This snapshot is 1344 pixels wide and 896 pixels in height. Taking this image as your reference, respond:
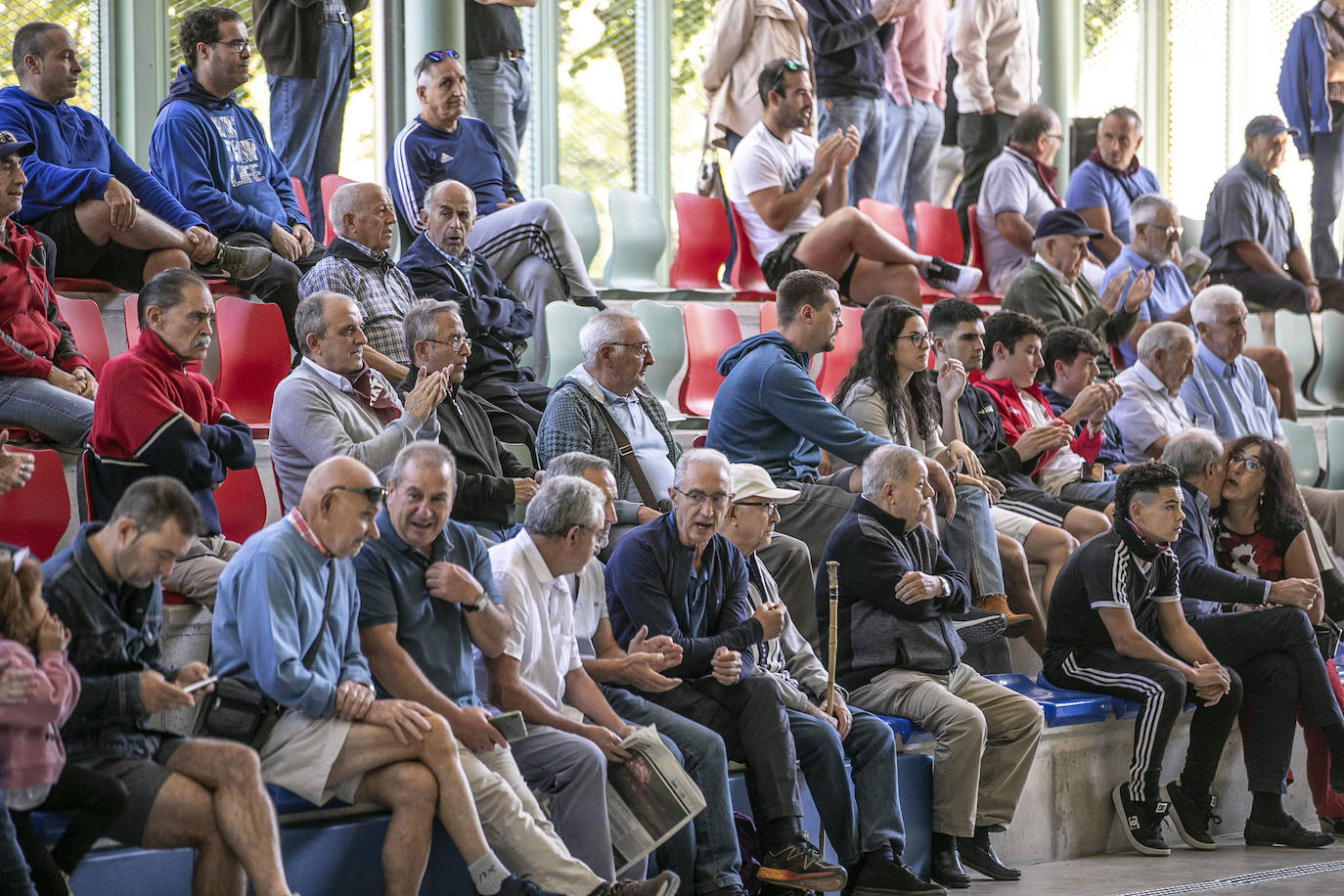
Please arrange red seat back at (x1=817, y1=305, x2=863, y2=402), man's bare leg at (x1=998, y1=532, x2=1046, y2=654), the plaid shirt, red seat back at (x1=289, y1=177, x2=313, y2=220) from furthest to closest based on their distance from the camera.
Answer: red seat back at (x1=817, y1=305, x2=863, y2=402)
red seat back at (x1=289, y1=177, x2=313, y2=220)
man's bare leg at (x1=998, y1=532, x2=1046, y2=654)
the plaid shirt

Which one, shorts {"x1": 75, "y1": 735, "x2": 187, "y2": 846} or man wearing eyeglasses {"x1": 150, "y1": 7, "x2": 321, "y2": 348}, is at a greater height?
man wearing eyeglasses {"x1": 150, "y1": 7, "x2": 321, "y2": 348}

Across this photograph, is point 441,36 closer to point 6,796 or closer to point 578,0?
point 578,0

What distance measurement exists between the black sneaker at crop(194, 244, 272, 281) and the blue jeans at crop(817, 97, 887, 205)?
3.29m

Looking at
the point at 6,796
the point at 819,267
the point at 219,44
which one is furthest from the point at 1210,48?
the point at 6,796

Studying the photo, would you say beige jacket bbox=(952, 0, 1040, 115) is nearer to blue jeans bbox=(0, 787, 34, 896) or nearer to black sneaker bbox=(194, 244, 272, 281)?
black sneaker bbox=(194, 244, 272, 281)

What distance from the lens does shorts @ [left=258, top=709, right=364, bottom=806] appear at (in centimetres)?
366

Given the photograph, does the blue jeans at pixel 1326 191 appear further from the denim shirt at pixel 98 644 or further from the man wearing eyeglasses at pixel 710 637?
the denim shirt at pixel 98 644

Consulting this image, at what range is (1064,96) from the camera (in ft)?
34.0

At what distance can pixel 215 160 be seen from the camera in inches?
227

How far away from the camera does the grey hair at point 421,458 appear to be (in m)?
3.98

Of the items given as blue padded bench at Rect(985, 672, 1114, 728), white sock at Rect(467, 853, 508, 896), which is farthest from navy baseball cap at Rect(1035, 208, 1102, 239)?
white sock at Rect(467, 853, 508, 896)

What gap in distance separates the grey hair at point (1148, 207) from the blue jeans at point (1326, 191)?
125 inches

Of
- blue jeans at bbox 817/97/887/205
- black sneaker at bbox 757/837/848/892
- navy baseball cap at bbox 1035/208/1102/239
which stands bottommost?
black sneaker at bbox 757/837/848/892

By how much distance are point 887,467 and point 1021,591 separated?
1216 millimetres
